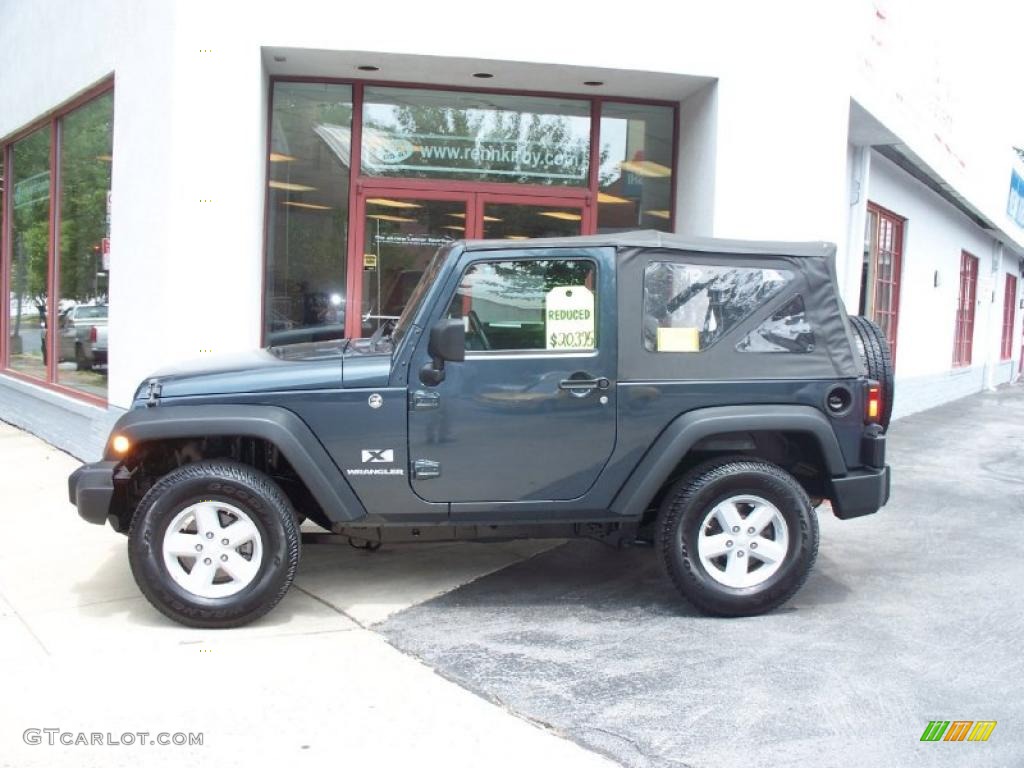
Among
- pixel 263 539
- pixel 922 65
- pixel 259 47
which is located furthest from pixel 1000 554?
pixel 922 65

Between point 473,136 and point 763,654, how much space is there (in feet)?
19.4

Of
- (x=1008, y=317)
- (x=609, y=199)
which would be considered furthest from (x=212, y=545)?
(x=1008, y=317)

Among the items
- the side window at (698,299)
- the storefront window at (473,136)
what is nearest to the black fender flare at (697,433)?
the side window at (698,299)

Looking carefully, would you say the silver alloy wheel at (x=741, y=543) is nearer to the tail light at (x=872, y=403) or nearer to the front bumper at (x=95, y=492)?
the tail light at (x=872, y=403)

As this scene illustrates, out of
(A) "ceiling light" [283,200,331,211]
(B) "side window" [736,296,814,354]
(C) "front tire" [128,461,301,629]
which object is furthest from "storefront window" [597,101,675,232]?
(C) "front tire" [128,461,301,629]

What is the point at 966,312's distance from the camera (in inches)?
754

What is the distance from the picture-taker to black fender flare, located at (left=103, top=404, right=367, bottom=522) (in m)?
4.66

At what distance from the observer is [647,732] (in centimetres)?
368

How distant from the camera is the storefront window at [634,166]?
365 inches

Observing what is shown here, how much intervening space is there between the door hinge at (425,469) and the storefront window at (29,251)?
7940 mm

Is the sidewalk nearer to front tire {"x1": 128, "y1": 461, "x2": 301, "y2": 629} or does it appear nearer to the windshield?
front tire {"x1": 128, "y1": 461, "x2": 301, "y2": 629}

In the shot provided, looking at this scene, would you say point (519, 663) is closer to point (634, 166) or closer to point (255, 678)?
point (255, 678)

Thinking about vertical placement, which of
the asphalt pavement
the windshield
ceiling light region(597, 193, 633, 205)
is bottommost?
the asphalt pavement

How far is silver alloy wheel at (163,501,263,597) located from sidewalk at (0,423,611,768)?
0.79 ft
